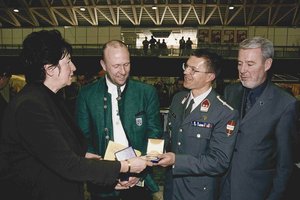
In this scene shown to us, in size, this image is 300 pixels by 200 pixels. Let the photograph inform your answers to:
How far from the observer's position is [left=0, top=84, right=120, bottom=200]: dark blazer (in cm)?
183

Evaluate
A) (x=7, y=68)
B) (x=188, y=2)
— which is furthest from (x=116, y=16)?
(x=7, y=68)

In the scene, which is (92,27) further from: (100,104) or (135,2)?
(100,104)

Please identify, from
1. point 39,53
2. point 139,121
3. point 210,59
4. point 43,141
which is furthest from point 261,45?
point 43,141

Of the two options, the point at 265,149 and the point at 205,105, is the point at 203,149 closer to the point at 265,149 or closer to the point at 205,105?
the point at 205,105

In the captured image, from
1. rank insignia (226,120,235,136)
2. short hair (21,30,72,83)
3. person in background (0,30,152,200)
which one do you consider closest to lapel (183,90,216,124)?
rank insignia (226,120,235,136)

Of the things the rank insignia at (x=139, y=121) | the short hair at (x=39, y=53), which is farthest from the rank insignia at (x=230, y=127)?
the short hair at (x=39, y=53)

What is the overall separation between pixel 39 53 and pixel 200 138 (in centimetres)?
153

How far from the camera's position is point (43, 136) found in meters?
1.83

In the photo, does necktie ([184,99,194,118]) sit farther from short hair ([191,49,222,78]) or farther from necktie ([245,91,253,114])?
necktie ([245,91,253,114])

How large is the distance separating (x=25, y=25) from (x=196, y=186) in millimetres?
36906

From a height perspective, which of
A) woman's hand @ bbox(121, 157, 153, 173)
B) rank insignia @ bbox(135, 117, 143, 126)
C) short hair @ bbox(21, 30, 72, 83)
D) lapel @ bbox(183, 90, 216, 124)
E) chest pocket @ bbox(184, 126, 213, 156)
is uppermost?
short hair @ bbox(21, 30, 72, 83)

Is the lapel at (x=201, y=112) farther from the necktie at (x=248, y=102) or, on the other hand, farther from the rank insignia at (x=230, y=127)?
the necktie at (x=248, y=102)

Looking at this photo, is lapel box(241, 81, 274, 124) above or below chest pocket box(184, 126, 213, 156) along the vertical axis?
above

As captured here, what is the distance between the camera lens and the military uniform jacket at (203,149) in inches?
98.4
